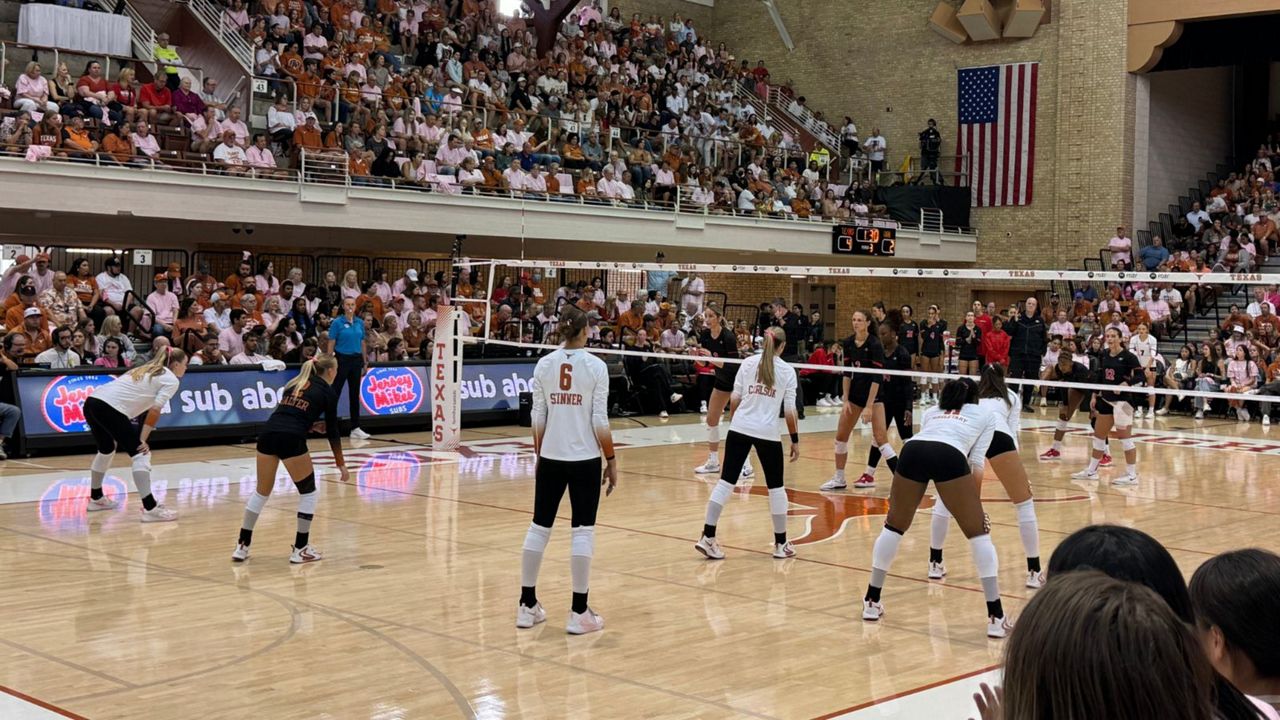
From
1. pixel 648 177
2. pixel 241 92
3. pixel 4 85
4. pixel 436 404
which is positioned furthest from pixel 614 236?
pixel 4 85

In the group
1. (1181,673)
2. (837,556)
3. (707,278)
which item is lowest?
(837,556)

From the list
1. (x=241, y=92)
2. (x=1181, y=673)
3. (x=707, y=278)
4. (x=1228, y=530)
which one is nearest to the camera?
(x=1181, y=673)

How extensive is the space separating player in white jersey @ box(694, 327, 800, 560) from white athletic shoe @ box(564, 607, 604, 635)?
2.19m

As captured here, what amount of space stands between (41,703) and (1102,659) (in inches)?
237

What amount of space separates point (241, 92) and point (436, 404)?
8754mm

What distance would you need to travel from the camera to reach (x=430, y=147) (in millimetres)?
23656

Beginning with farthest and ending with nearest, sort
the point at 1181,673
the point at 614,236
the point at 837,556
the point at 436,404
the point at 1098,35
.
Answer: the point at 1098,35 < the point at 614,236 < the point at 436,404 < the point at 837,556 < the point at 1181,673

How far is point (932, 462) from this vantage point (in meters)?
7.88

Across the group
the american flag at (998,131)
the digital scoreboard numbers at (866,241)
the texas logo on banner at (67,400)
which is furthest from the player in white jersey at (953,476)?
the american flag at (998,131)

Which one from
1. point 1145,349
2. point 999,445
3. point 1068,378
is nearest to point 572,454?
point 999,445

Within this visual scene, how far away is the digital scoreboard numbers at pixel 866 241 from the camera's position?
29312 millimetres

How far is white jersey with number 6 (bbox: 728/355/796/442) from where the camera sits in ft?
33.4

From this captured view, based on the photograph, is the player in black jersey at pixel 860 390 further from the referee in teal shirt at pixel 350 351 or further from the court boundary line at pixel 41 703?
the court boundary line at pixel 41 703

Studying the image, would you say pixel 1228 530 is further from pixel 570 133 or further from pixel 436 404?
pixel 570 133
